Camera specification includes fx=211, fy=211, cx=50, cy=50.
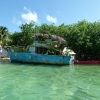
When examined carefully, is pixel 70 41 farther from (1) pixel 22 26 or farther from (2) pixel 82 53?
(1) pixel 22 26

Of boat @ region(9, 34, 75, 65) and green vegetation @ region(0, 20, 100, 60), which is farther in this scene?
green vegetation @ region(0, 20, 100, 60)

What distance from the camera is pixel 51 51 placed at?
2731 centimetres

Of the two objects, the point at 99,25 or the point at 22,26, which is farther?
the point at 22,26

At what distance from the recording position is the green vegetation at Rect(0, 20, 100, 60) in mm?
32156

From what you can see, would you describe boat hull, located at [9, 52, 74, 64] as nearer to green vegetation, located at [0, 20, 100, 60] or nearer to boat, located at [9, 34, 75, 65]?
boat, located at [9, 34, 75, 65]

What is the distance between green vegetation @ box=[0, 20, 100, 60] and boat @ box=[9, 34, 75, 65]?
10.4 feet

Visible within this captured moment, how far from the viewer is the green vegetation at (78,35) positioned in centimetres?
3216

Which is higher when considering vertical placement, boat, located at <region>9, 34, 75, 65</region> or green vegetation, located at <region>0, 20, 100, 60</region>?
green vegetation, located at <region>0, 20, 100, 60</region>

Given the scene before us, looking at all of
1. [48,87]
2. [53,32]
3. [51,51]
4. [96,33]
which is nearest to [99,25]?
[96,33]

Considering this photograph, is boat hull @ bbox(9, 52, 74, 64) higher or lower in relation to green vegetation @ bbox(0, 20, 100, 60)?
lower

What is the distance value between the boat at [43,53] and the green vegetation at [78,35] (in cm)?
317

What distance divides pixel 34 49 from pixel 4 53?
1557cm

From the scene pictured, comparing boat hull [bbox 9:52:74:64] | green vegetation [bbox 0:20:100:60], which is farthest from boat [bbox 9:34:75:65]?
green vegetation [bbox 0:20:100:60]

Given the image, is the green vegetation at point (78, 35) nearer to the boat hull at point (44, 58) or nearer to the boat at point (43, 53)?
the boat at point (43, 53)
